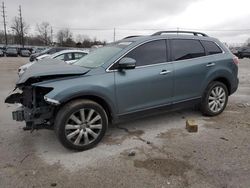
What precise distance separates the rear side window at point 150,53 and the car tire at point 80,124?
1.15m

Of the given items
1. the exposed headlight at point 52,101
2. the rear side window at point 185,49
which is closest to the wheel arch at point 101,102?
the exposed headlight at point 52,101

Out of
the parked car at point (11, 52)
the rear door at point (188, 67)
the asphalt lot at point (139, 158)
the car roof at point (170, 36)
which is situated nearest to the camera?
the asphalt lot at point (139, 158)

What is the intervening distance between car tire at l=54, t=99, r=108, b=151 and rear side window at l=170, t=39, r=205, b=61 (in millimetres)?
1920

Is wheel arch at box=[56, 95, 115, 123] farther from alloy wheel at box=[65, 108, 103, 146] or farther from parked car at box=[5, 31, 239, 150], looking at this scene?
alloy wheel at box=[65, 108, 103, 146]

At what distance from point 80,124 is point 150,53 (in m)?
1.85

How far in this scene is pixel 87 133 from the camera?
4.15 m

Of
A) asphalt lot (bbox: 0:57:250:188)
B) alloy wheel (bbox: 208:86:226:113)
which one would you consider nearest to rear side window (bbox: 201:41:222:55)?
alloy wheel (bbox: 208:86:226:113)

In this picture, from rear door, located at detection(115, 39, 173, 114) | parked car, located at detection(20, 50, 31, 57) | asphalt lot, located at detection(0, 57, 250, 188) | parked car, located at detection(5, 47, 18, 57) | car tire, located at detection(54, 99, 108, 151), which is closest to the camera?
asphalt lot, located at detection(0, 57, 250, 188)

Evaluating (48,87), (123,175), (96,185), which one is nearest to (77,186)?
(96,185)

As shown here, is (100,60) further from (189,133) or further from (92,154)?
(189,133)

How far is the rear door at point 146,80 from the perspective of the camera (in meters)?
4.45

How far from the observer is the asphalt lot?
3.30m

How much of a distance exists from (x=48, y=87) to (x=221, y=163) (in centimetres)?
272

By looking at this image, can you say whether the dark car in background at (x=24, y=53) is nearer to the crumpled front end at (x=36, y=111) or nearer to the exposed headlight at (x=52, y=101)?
the crumpled front end at (x=36, y=111)
